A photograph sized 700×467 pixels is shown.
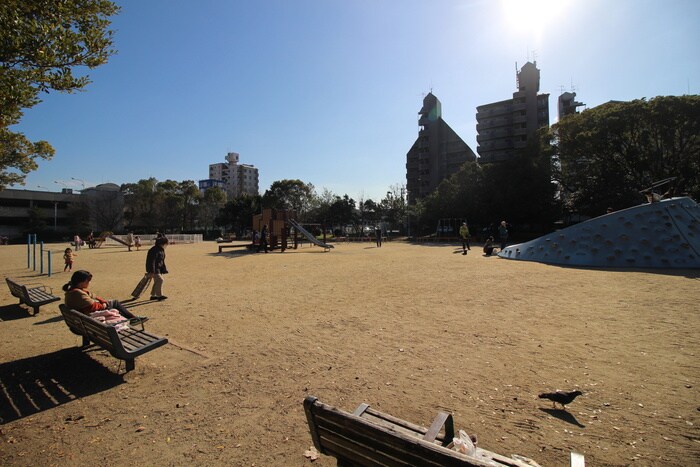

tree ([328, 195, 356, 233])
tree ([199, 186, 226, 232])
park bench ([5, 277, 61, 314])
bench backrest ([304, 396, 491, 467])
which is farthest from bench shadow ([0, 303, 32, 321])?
tree ([199, 186, 226, 232])

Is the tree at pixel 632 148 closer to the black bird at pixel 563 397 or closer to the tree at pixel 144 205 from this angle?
the black bird at pixel 563 397

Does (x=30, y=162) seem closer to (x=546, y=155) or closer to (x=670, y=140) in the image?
(x=546, y=155)

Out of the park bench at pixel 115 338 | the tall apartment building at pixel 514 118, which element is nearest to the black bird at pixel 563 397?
the park bench at pixel 115 338

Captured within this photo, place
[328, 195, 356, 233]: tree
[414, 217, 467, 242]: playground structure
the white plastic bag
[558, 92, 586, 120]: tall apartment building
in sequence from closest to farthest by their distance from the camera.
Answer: the white plastic bag → [414, 217, 467, 242]: playground structure → [328, 195, 356, 233]: tree → [558, 92, 586, 120]: tall apartment building

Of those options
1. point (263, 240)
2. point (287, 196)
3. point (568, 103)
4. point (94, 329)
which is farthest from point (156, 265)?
point (568, 103)

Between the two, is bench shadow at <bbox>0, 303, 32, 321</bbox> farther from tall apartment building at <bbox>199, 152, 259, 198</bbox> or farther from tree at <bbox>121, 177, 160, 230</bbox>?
tall apartment building at <bbox>199, 152, 259, 198</bbox>

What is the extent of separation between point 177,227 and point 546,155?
211 feet

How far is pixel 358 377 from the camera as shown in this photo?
4.26 metres

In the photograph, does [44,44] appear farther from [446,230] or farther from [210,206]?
[210,206]

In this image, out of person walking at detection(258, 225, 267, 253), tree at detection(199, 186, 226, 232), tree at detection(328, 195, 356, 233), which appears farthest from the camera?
tree at detection(199, 186, 226, 232)

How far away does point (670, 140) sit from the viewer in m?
29.2

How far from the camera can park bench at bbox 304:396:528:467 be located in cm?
166

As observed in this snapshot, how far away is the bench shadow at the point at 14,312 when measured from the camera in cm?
739

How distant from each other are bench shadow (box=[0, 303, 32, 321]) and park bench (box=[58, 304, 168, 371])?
11.6ft
